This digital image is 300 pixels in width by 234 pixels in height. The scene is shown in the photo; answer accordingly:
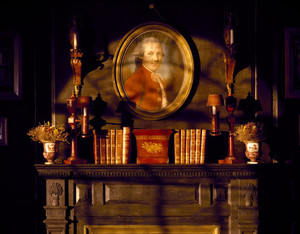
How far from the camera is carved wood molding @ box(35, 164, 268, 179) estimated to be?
358cm

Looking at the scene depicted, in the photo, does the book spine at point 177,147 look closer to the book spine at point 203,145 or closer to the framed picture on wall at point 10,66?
the book spine at point 203,145

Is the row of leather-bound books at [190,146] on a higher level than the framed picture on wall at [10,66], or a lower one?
lower

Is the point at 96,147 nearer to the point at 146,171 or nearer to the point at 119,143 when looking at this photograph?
the point at 119,143

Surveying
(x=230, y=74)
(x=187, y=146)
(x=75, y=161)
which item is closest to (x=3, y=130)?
(x=75, y=161)

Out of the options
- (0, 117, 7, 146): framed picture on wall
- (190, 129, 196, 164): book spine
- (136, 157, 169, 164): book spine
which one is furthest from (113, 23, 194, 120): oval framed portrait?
(0, 117, 7, 146): framed picture on wall

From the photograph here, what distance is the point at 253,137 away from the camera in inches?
143

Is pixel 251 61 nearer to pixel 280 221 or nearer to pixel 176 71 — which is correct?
pixel 176 71

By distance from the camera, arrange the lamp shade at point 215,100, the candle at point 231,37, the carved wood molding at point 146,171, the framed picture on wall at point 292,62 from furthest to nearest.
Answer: the framed picture on wall at point 292,62
the candle at point 231,37
the lamp shade at point 215,100
the carved wood molding at point 146,171

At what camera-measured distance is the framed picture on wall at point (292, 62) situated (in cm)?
397

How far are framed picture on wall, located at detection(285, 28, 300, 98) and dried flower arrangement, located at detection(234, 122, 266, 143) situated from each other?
631 millimetres

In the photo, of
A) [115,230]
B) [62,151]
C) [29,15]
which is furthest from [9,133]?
[115,230]

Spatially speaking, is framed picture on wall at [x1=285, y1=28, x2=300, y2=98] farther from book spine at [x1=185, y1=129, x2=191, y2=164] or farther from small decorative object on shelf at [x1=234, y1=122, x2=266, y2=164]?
book spine at [x1=185, y1=129, x2=191, y2=164]

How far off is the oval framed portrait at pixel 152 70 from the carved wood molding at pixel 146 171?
0.67m

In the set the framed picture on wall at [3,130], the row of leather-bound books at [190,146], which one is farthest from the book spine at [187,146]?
the framed picture on wall at [3,130]
